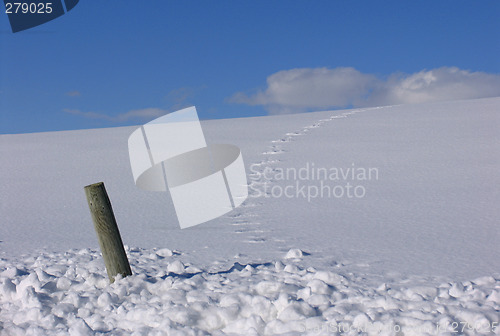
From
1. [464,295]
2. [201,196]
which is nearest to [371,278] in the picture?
[464,295]

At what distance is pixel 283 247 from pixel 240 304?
68.7 inches

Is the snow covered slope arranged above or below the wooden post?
below

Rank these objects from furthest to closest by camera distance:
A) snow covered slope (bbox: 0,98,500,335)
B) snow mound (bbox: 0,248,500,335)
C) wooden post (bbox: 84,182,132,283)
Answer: wooden post (bbox: 84,182,132,283), snow covered slope (bbox: 0,98,500,335), snow mound (bbox: 0,248,500,335)

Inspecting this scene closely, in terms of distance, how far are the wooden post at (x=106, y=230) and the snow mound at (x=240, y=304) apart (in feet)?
0.45

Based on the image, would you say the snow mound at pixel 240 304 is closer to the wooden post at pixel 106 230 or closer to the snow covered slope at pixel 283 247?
the snow covered slope at pixel 283 247

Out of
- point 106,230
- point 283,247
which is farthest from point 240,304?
point 283,247

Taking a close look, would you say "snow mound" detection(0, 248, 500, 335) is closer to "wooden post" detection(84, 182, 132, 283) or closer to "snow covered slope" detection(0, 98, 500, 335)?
"snow covered slope" detection(0, 98, 500, 335)

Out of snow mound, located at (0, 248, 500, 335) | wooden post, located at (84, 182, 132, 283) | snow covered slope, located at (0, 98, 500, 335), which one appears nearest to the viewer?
snow mound, located at (0, 248, 500, 335)

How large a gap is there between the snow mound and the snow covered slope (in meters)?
0.01

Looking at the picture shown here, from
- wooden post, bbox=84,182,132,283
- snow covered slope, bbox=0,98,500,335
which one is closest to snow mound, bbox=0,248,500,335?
snow covered slope, bbox=0,98,500,335

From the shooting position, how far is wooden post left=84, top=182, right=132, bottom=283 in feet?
12.6

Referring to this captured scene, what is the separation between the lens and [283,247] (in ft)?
16.2

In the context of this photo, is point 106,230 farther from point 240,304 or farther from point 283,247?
point 283,247

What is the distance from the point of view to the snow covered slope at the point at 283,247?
123 inches
